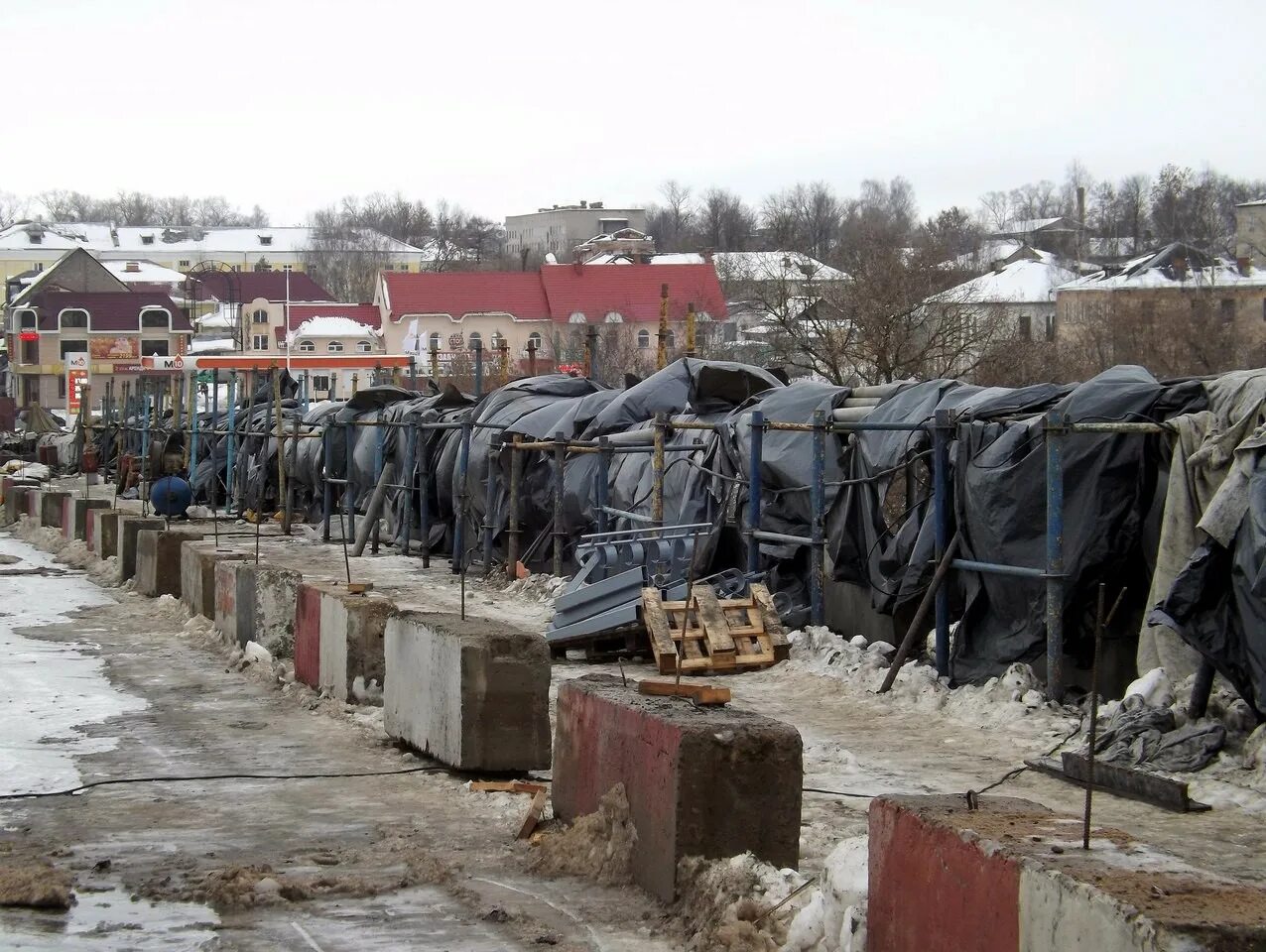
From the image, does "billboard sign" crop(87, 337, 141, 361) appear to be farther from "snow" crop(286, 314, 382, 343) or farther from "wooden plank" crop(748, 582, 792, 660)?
"wooden plank" crop(748, 582, 792, 660)

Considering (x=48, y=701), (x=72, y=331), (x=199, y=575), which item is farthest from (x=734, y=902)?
(x=72, y=331)

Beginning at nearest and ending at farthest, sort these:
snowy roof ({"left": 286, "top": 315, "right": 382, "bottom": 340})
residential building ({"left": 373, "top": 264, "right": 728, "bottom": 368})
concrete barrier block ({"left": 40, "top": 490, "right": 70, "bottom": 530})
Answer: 1. concrete barrier block ({"left": 40, "top": 490, "right": 70, "bottom": 530})
2. residential building ({"left": 373, "top": 264, "right": 728, "bottom": 368})
3. snowy roof ({"left": 286, "top": 315, "right": 382, "bottom": 340})

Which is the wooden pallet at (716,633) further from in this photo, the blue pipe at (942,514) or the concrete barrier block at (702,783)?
the concrete barrier block at (702,783)

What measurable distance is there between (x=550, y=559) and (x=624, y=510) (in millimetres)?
2828

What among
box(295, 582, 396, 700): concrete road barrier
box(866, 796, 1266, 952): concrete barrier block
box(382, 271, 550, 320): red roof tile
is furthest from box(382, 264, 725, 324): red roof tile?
→ box(866, 796, 1266, 952): concrete barrier block

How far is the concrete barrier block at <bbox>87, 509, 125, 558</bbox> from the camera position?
24484 millimetres

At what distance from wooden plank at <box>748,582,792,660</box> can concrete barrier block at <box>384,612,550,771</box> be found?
3.92 meters

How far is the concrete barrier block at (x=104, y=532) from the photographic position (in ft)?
80.3

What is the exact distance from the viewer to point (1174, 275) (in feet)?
234

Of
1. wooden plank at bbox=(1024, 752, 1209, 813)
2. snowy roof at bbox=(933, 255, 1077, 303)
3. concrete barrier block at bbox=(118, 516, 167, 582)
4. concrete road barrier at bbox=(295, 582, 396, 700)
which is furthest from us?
snowy roof at bbox=(933, 255, 1077, 303)

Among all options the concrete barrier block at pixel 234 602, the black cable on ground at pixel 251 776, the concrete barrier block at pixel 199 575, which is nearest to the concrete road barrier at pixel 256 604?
the concrete barrier block at pixel 234 602

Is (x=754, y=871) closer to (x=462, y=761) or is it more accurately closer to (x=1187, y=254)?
(x=462, y=761)

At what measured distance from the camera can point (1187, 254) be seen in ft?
238

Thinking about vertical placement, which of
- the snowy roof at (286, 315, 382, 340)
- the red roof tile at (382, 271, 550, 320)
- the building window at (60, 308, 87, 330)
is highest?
the red roof tile at (382, 271, 550, 320)
